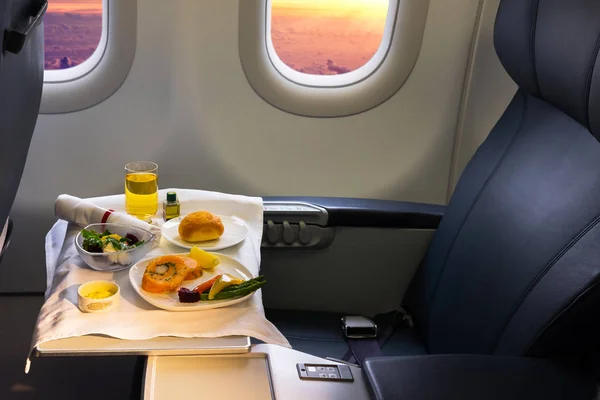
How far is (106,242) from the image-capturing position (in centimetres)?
126

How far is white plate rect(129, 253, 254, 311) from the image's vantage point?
3.65 feet

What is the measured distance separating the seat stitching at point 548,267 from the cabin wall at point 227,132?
102cm

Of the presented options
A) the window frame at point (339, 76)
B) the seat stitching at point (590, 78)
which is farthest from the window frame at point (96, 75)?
the seat stitching at point (590, 78)

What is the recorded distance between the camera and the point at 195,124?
6.68 feet

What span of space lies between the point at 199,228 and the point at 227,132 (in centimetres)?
74

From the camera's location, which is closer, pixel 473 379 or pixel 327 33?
pixel 473 379

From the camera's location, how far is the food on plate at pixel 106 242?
1.24 m

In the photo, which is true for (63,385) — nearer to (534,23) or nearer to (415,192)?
(415,192)

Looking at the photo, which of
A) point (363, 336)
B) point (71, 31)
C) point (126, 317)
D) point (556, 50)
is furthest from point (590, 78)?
point (71, 31)

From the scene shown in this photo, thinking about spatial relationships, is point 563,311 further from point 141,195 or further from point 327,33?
point 327,33

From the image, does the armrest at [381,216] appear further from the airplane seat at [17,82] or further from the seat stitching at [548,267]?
the airplane seat at [17,82]

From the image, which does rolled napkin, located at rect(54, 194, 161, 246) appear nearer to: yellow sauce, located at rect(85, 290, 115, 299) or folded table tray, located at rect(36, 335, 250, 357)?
yellow sauce, located at rect(85, 290, 115, 299)

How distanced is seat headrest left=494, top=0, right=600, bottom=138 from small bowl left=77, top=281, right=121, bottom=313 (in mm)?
940

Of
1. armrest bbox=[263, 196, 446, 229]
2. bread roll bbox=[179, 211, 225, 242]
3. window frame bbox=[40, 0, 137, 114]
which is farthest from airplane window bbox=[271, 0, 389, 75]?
bread roll bbox=[179, 211, 225, 242]
